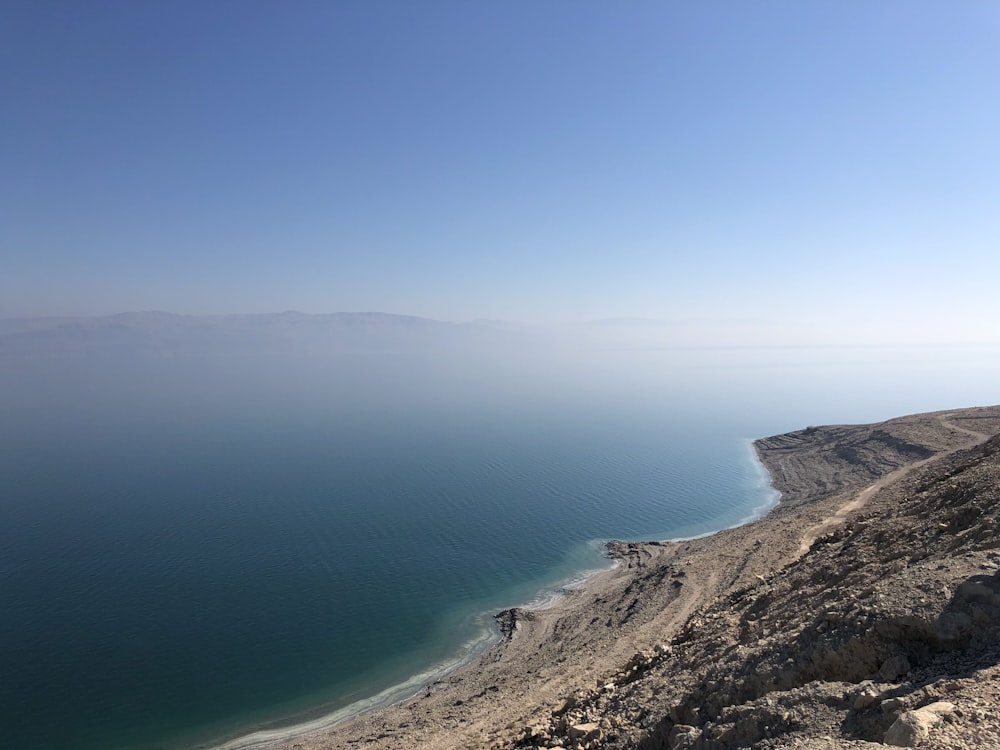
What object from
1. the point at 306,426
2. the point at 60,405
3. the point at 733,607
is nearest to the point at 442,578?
the point at 733,607

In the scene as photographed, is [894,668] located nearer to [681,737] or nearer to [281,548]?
[681,737]

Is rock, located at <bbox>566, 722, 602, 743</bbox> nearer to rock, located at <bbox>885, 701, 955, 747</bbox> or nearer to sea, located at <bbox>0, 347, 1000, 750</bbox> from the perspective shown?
rock, located at <bbox>885, 701, 955, 747</bbox>

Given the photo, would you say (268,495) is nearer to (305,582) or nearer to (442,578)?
(305,582)

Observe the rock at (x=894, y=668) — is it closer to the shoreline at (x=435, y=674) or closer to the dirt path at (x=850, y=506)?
the dirt path at (x=850, y=506)

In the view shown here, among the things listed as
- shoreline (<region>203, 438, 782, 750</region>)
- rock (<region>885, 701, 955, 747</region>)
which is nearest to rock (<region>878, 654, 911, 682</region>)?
rock (<region>885, 701, 955, 747</region>)

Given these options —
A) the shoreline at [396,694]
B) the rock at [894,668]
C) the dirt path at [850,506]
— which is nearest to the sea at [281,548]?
the shoreline at [396,694]
